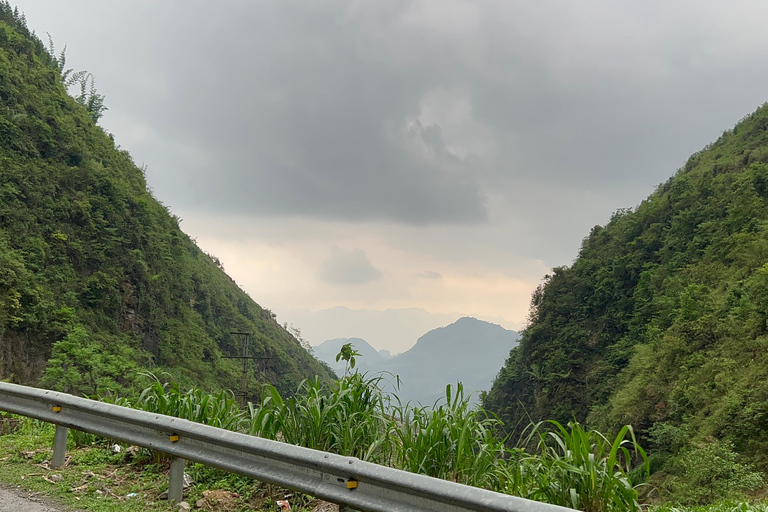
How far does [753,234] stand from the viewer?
112 feet

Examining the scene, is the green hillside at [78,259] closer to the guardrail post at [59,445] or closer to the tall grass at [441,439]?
the guardrail post at [59,445]

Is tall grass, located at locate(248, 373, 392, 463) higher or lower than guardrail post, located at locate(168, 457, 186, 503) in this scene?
higher

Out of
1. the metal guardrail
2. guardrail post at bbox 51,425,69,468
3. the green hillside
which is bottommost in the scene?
guardrail post at bbox 51,425,69,468

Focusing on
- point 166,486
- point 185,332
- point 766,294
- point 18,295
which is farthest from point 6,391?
point 185,332

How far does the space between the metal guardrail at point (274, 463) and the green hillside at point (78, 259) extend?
21.2 m

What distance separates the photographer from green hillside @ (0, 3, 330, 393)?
2675 cm

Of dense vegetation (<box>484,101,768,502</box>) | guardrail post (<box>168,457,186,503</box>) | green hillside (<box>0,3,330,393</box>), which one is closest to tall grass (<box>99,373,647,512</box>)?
guardrail post (<box>168,457,186,503</box>)

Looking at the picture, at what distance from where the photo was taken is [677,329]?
3262 centimetres

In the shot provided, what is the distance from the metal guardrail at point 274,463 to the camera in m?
2.16

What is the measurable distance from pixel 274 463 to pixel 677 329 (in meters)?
35.2

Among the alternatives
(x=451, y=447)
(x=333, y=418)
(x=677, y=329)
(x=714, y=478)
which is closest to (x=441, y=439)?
(x=451, y=447)

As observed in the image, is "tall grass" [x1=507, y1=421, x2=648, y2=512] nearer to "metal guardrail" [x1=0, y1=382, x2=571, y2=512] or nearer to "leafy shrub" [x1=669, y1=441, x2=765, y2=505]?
"metal guardrail" [x1=0, y1=382, x2=571, y2=512]

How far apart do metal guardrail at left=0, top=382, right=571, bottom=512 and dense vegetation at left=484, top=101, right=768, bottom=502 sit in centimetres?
793

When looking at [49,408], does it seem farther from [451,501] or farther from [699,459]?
[699,459]
